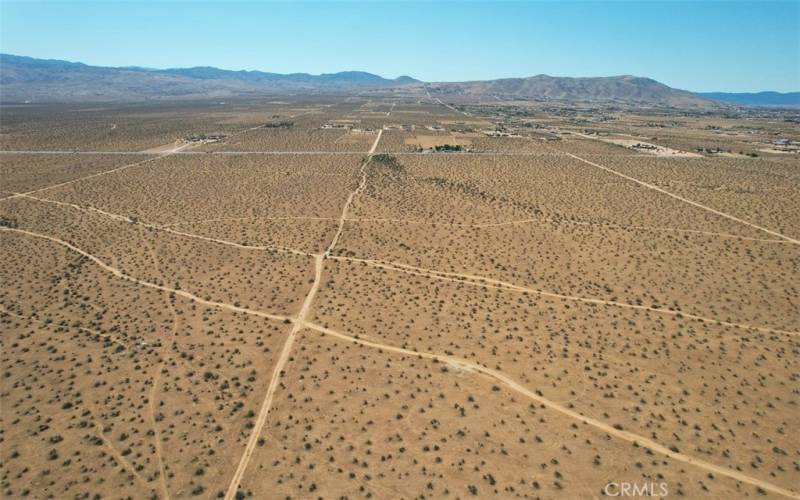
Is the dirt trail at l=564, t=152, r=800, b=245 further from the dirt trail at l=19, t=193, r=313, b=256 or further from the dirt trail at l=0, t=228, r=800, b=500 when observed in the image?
the dirt trail at l=19, t=193, r=313, b=256

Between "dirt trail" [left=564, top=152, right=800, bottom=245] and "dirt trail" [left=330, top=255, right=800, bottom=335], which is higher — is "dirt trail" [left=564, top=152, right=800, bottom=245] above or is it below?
above

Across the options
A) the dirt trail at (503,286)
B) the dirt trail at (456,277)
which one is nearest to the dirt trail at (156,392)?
the dirt trail at (456,277)

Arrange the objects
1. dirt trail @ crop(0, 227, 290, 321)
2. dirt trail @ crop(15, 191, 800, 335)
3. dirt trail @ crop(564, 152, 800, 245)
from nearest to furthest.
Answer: dirt trail @ crop(15, 191, 800, 335)
dirt trail @ crop(0, 227, 290, 321)
dirt trail @ crop(564, 152, 800, 245)

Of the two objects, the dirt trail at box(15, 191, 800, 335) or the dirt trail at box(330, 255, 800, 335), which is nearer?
the dirt trail at box(330, 255, 800, 335)

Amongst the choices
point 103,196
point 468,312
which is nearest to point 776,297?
point 468,312

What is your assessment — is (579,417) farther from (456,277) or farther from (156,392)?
(156,392)

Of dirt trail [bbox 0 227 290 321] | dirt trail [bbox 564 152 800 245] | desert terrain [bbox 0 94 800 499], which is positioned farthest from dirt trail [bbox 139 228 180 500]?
dirt trail [bbox 564 152 800 245]

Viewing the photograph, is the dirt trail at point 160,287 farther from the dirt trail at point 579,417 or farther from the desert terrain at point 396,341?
the dirt trail at point 579,417
